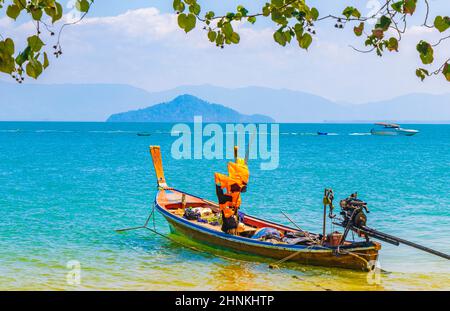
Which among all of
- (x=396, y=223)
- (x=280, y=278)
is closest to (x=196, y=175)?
(x=396, y=223)

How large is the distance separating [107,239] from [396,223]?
1237 centimetres

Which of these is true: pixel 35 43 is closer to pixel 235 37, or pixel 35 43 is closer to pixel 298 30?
pixel 235 37

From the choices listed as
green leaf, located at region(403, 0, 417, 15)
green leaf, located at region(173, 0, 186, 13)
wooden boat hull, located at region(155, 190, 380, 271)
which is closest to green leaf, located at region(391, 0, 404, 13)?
green leaf, located at region(403, 0, 417, 15)

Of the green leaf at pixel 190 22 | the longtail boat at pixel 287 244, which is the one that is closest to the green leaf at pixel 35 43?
the green leaf at pixel 190 22

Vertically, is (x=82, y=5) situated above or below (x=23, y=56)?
above

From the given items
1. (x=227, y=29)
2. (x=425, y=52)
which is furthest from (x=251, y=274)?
(x=425, y=52)

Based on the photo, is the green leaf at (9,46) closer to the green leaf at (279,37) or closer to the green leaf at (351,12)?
the green leaf at (279,37)

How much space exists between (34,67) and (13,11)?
1.44ft

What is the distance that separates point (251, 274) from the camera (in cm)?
1642

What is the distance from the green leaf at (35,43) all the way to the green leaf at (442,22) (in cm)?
261

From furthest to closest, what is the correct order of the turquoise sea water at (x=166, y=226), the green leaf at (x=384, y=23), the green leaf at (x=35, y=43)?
the turquoise sea water at (x=166, y=226)
the green leaf at (x=384, y=23)
the green leaf at (x=35, y=43)

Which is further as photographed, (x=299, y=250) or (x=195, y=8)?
(x=299, y=250)

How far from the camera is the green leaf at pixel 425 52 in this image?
170 inches

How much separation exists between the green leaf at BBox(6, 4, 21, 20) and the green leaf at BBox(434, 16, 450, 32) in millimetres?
2773
